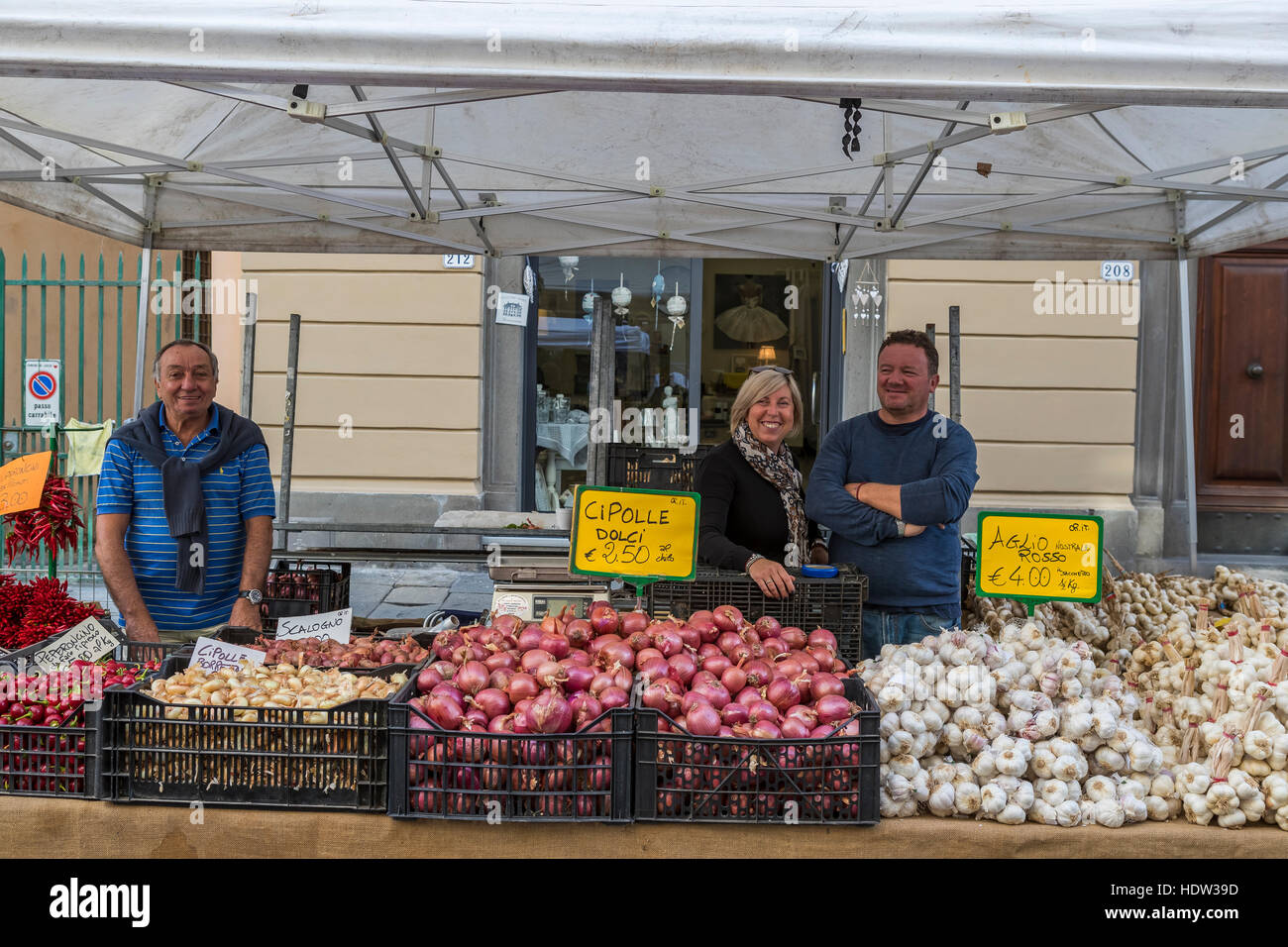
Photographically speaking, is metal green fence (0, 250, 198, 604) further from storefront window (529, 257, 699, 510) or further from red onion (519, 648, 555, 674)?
red onion (519, 648, 555, 674)

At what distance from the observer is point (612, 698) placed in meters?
2.09

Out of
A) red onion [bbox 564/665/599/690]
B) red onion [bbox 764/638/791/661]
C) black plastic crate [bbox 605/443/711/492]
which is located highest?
black plastic crate [bbox 605/443/711/492]

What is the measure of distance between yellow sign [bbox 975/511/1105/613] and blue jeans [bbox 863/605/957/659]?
0.54m

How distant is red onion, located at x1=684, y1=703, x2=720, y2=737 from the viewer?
6.72 feet

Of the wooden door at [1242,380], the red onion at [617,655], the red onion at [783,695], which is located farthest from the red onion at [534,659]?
the wooden door at [1242,380]

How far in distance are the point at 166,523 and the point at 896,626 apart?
232 centimetres

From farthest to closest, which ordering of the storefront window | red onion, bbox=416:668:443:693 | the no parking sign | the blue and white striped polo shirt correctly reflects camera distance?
the storefront window
the no parking sign
the blue and white striped polo shirt
red onion, bbox=416:668:443:693

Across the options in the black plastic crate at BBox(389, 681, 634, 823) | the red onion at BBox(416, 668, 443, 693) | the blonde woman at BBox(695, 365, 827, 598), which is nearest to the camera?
the black plastic crate at BBox(389, 681, 634, 823)

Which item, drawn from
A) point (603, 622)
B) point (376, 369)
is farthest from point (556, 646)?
point (376, 369)

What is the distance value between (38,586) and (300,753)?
184cm

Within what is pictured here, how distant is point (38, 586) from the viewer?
3.37 metres

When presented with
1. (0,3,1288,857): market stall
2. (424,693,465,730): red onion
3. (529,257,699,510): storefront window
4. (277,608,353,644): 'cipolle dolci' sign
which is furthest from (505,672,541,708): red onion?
(529,257,699,510): storefront window

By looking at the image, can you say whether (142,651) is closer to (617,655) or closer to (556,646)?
(556,646)
